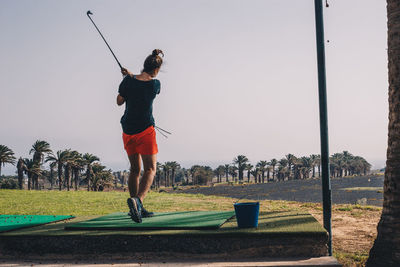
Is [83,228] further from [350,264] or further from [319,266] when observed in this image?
[350,264]

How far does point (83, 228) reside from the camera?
489 centimetres

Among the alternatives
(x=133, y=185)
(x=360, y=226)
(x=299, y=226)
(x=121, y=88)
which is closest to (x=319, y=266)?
(x=299, y=226)

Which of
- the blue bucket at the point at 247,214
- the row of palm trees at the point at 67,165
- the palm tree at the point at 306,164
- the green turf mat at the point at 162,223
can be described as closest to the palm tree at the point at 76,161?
the row of palm trees at the point at 67,165

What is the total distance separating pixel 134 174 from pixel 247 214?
1689 mm

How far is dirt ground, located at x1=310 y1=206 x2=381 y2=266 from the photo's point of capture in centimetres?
586

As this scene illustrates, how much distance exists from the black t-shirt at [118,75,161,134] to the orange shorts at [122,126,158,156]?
6cm

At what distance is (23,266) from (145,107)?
241 cm

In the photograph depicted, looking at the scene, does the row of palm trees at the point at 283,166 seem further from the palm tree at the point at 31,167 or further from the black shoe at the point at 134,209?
the black shoe at the point at 134,209

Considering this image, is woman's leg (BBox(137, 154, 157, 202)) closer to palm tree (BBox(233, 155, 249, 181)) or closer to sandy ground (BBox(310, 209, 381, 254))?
sandy ground (BBox(310, 209, 381, 254))

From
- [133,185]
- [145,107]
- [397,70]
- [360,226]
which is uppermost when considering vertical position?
[397,70]

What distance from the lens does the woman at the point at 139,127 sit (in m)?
5.20

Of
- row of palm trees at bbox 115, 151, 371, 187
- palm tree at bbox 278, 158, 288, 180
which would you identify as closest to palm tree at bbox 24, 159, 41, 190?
row of palm trees at bbox 115, 151, 371, 187

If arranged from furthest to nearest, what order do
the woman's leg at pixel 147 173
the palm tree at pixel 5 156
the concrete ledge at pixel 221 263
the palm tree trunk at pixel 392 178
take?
the palm tree at pixel 5 156 → the woman's leg at pixel 147 173 → the palm tree trunk at pixel 392 178 → the concrete ledge at pixel 221 263

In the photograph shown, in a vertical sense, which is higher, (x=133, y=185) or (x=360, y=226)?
(x=133, y=185)
